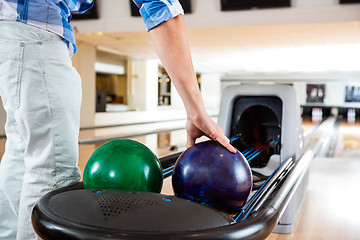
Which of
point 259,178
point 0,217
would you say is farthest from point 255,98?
point 0,217

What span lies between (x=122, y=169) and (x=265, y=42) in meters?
6.33

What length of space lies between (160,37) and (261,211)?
0.49 metres

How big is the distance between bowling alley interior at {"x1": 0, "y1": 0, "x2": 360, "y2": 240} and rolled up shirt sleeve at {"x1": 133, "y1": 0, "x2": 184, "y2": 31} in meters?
0.43

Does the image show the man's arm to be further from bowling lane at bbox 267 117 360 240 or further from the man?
bowling lane at bbox 267 117 360 240

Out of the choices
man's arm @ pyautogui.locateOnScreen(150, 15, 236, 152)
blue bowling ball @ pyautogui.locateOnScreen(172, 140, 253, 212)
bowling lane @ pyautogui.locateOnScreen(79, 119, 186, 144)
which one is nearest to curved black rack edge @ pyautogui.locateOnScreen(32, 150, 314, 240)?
blue bowling ball @ pyautogui.locateOnScreen(172, 140, 253, 212)

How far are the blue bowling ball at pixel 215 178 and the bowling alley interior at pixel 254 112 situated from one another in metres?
0.04

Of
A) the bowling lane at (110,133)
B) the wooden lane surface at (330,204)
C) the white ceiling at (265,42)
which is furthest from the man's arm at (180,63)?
the white ceiling at (265,42)

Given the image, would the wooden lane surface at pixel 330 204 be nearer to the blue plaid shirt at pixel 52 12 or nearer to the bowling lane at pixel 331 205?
the bowling lane at pixel 331 205

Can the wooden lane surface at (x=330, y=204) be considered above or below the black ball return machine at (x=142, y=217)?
below

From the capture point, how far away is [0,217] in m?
1.09

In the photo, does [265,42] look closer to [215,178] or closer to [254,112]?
[254,112]

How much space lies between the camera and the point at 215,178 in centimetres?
94

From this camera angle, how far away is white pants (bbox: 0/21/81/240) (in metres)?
0.93

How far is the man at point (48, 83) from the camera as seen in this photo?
93 centimetres
